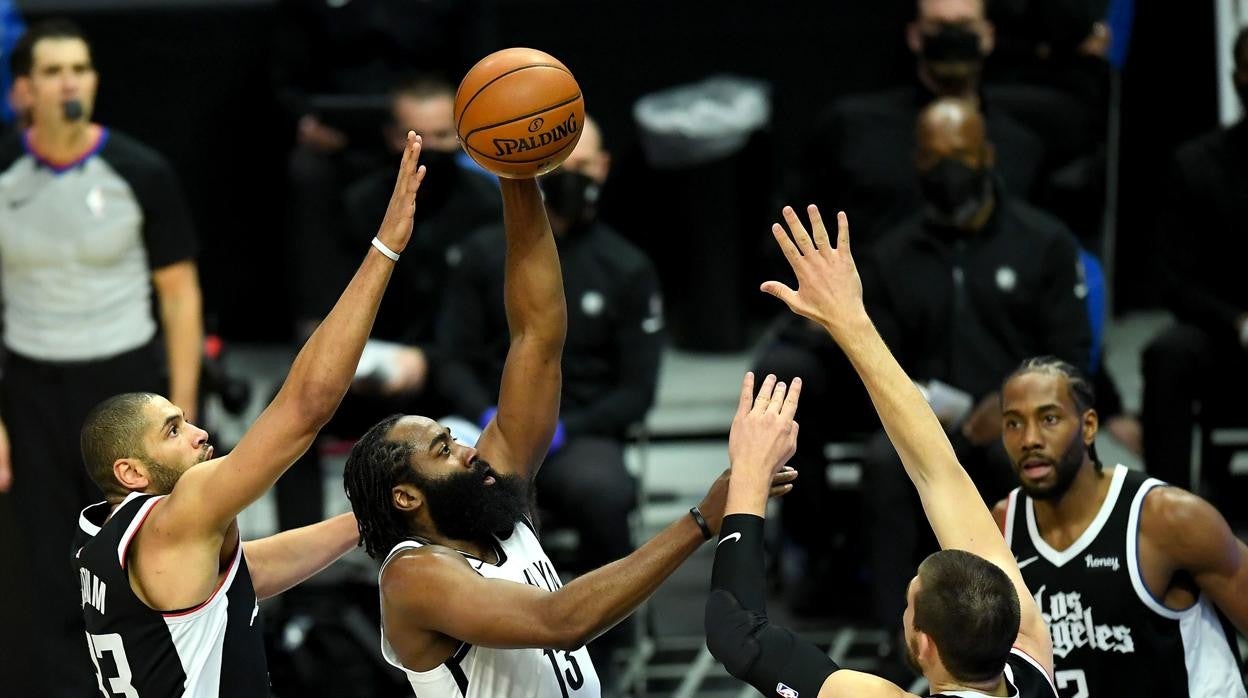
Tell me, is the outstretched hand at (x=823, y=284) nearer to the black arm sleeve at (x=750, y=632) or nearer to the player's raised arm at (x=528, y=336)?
the black arm sleeve at (x=750, y=632)

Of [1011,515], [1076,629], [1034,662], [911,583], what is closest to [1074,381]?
[1011,515]

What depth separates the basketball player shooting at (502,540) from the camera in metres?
3.77

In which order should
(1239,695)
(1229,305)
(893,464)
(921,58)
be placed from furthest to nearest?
(921,58)
(1229,305)
(893,464)
(1239,695)

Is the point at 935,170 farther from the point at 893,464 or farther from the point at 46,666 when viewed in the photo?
the point at 46,666

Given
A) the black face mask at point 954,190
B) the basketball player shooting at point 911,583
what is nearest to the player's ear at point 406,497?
the basketball player shooting at point 911,583

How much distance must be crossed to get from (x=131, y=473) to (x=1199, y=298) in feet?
14.0

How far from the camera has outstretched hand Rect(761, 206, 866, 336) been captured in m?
3.85

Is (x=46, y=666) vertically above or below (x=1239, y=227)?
below

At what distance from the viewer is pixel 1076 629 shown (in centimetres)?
465

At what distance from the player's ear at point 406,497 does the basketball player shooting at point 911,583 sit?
2.36ft

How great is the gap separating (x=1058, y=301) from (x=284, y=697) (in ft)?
10.3

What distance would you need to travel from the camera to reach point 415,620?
392 centimetres

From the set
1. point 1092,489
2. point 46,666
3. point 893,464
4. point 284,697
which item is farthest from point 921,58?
point 46,666

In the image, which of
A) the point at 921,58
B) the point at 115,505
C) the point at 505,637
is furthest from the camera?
the point at 921,58
